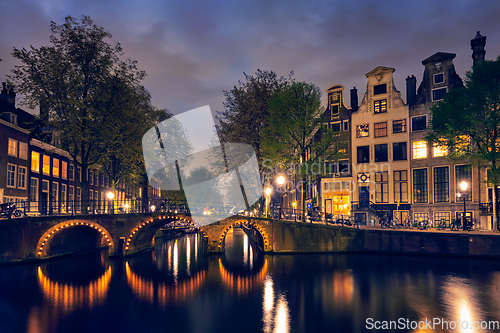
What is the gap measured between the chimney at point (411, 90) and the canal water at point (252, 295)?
22572 mm

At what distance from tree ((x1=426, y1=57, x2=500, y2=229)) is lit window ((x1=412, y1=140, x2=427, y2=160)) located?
9.29m

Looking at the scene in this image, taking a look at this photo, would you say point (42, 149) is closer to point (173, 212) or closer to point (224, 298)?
point (173, 212)

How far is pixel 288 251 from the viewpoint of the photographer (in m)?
32.7

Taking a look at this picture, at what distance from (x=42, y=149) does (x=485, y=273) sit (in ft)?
143

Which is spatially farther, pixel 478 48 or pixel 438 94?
pixel 438 94

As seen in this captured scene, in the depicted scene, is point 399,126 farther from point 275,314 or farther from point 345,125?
point 275,314

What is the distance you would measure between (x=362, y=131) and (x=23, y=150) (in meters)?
39.7

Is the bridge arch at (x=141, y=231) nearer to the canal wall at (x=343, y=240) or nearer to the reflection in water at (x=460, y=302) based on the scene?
the canal wall at (x=343, y=240)

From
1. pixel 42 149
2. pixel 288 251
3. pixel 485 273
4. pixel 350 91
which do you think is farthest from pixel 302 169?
pixel 42 149

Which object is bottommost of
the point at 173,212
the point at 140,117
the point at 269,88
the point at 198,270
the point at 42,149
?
the point at 198,270

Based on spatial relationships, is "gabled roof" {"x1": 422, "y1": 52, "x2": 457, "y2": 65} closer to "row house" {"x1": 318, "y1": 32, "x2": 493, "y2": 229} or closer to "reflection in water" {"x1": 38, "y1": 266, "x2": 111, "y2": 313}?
"row house" {"x1": 318, "y1": 32, "x2": 493, "y2": 229}

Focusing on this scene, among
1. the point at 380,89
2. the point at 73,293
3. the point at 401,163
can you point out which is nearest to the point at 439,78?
the point at 380,89

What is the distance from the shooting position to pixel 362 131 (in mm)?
48188

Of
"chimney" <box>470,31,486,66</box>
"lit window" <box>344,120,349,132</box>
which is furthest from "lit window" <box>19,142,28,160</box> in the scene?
"chimney" <box>470,31,486,66</box>
